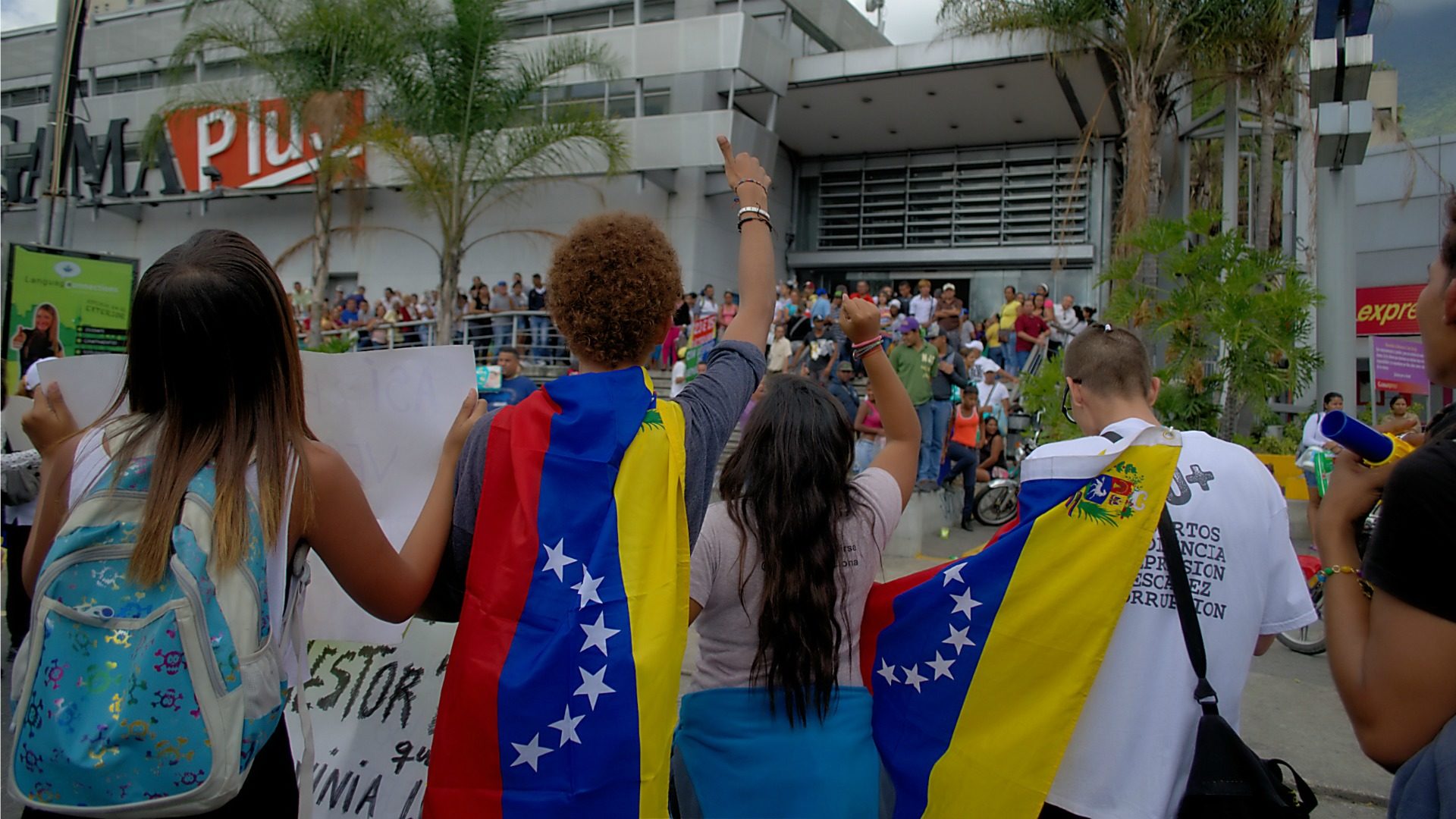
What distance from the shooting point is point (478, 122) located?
16.4 metres

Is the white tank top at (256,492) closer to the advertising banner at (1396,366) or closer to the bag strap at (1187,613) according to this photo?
the bag strap at (1187,613)

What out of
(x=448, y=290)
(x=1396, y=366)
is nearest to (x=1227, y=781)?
(x=1396, y=366)

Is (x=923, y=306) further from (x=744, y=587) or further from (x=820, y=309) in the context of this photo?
(x=744, y=587)

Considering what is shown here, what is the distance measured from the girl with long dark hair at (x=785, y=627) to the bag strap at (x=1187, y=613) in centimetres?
63

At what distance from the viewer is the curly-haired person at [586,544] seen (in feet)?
5.59

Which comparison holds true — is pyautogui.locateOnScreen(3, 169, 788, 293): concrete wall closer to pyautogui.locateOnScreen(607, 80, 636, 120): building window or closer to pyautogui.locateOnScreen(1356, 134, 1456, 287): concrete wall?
pyautogui.locateOnScreen(607, 80, 636, 120): building window

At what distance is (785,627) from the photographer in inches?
86.0

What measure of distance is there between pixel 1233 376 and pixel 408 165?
13751 mm

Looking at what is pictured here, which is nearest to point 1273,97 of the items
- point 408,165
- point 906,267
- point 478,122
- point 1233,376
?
point 1233,376

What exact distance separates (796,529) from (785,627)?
0.76 feet

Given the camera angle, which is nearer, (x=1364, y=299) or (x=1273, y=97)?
(x=1273, y=97)

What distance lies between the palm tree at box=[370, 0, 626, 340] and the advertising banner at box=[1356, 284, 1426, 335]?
56.5 feet

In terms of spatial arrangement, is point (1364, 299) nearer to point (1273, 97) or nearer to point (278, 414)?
point (1273, 97)

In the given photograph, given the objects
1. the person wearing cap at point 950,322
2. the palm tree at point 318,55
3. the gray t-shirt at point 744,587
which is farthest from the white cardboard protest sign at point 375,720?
the palm tree at point 318,55
